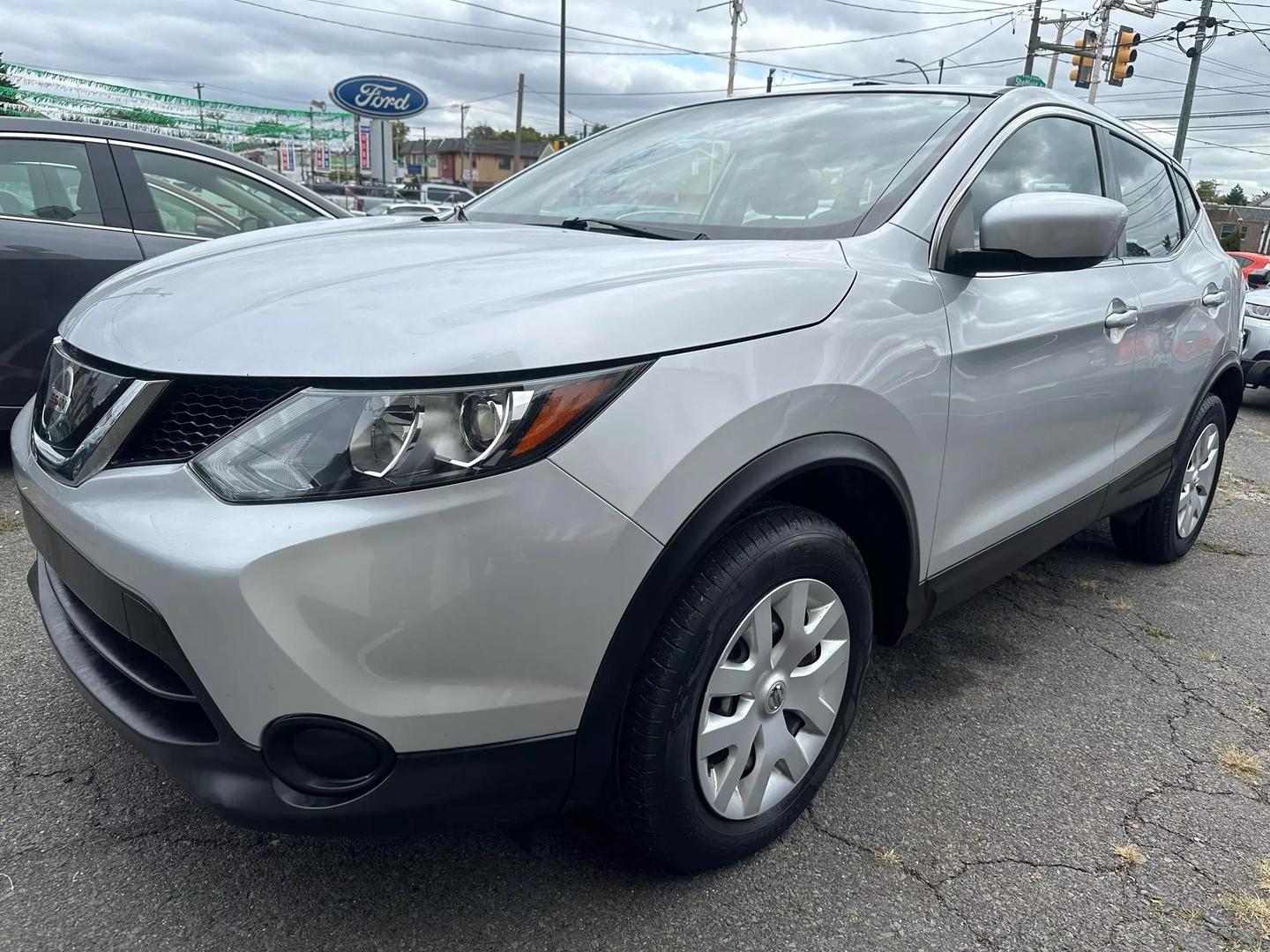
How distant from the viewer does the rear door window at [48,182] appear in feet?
13.1

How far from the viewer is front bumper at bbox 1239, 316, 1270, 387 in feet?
26.0

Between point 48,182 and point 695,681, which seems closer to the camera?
point 695,681

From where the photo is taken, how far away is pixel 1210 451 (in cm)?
396

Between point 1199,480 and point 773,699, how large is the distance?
2979 millimetres

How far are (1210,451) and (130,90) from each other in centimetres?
3699

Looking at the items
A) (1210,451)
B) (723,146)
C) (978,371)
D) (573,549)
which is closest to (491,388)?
(573,549)

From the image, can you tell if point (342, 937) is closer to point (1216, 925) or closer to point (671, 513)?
point (671, 513)

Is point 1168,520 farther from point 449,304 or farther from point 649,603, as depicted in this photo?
point 449,304

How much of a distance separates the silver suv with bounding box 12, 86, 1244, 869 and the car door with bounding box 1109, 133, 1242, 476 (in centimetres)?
77

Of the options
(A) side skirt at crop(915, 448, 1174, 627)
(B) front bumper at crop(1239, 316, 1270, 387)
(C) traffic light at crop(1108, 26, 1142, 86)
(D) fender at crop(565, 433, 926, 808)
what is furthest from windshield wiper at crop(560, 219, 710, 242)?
(C) traffic light at crop(1108, 26, 1142, 86)

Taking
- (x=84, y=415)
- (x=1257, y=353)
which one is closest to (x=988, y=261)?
(x=84, y=415)

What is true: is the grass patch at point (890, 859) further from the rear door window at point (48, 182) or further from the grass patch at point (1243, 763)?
the rear door window at point (48, 182)

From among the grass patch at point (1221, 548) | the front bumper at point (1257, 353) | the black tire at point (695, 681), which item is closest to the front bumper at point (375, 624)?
the black tire at point (695, 681)

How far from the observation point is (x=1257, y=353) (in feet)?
26.1
